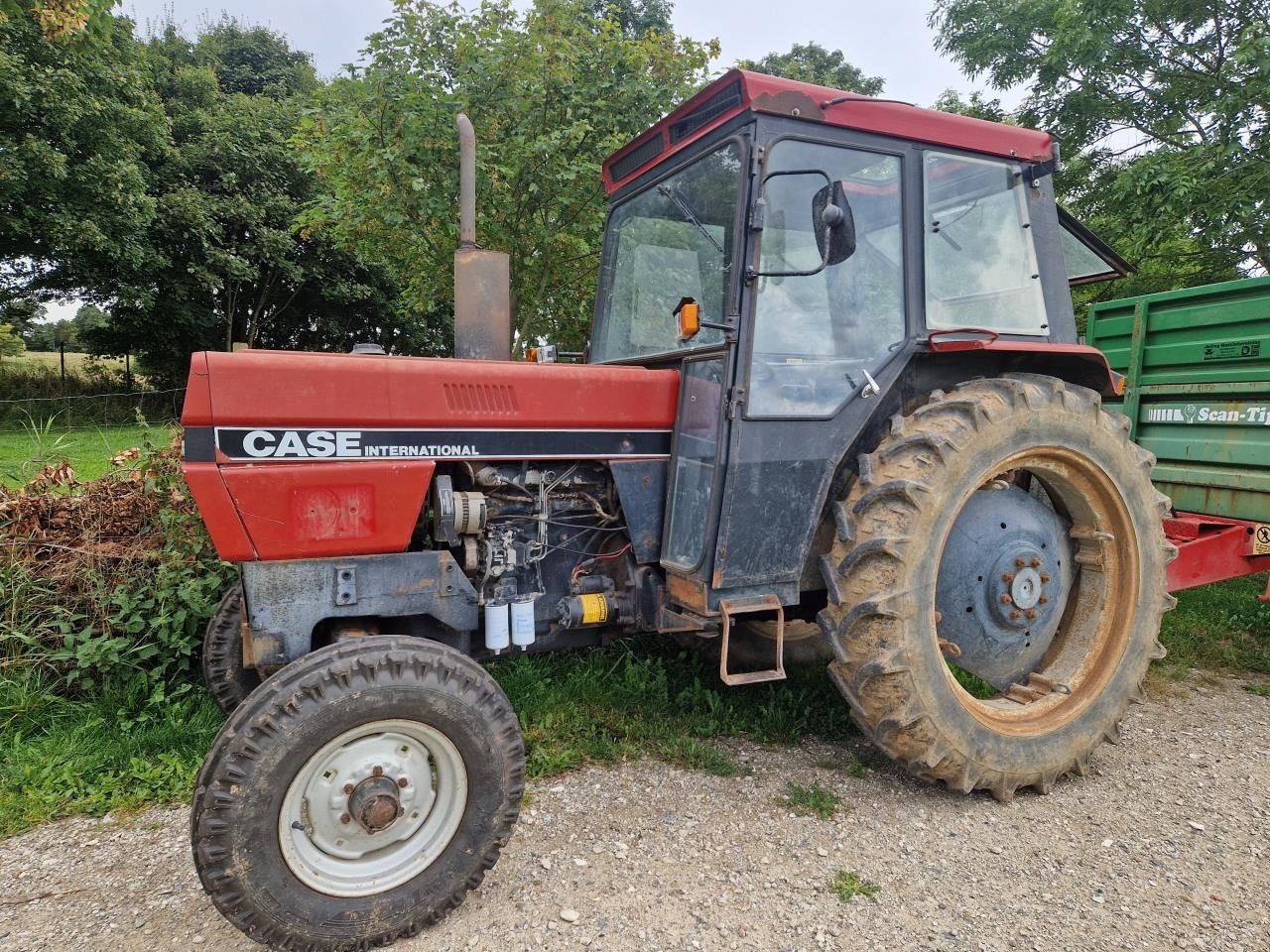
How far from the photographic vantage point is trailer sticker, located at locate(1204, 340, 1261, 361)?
410cm

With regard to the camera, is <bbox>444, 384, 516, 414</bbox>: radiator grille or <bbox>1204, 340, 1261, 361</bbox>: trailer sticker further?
<bbox>1204, 340, 1261, 361</bbox>: trailer sticker

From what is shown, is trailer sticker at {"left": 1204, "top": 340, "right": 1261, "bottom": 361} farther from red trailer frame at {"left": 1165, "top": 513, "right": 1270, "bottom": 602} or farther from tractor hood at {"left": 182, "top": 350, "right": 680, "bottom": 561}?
tractor hood at {"left": 182, "top": 350, "right": 680, "bottom": 561}

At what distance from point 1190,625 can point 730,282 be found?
156 inches

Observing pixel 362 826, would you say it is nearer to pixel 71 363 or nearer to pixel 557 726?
pixel 557 726

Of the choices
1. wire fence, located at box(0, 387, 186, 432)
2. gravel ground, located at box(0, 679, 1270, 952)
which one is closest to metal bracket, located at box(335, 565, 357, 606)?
gravel ground, located at box(0, 679, 1270, 952)

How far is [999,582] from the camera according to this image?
2.99m

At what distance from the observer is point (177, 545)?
12.1 ft

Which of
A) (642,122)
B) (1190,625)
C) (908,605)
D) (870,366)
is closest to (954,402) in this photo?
(870,366)

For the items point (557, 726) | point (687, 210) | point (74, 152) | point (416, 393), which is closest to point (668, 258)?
point (687, 210)

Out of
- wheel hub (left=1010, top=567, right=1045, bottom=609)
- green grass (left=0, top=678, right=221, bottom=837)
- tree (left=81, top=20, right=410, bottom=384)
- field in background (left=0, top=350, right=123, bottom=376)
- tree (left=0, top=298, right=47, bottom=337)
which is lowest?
green grass (left=0, top=678, right=221, bottom=837)

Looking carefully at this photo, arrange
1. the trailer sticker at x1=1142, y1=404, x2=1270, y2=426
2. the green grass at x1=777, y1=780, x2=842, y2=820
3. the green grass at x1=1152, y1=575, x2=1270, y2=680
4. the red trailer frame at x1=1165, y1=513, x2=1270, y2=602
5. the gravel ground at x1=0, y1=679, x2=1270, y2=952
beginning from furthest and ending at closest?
the green grass at x1=1152, y1=575, x2=1270, y2=680
the trailer sticker at x1=1142, y1=404, x2=1270, y2=426
the red trailer frame at x1=1165, y1=513, x2=1270, y2=602
the green grass at x1=777, y1=780, x2=842, y2=820
the gravel ground at x1=0, y1=679, x2=1270, y2=952

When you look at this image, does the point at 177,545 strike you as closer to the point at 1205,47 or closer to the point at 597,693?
the point at 597,693

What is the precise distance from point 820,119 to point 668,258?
0.83 m

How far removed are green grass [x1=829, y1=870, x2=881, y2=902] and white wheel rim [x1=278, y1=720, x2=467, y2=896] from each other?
117 centimetres
